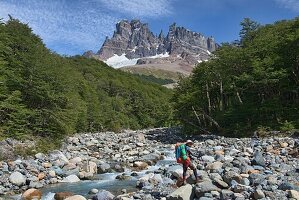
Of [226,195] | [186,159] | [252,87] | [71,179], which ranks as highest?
[252,87]

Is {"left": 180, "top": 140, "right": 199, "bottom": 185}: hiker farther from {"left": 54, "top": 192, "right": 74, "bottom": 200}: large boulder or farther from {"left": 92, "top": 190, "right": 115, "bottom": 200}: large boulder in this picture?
{"left": 54, "top": 192, "right": 74, "bottom": 200}: large boulder

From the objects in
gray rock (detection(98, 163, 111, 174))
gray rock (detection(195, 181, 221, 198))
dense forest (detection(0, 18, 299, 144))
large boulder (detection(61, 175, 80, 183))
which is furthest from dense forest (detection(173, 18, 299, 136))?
gray rock (detection(195, 181, 221, 198))

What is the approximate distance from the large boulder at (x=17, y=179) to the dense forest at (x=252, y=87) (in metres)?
23.5

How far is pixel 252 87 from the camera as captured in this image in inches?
1660

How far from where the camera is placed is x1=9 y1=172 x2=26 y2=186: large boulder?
64.2ft

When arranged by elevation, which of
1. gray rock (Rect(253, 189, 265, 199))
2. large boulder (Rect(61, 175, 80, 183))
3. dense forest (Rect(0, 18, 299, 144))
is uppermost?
dense forest (Rect(0, 18, 299, 144))

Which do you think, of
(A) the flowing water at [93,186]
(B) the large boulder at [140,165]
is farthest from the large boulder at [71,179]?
(B) the large boulder at [140,165]

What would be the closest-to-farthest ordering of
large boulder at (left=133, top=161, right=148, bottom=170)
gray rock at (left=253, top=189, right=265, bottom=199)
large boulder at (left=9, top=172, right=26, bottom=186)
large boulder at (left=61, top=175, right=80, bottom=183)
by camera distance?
gray rock at (left=253, top=189, right=265, bottom=199)
large boulder at (left=9, top=172, right=26, bottom=186)
large boulder at (left=61, top=175, right=80, bottom=183)
large boulder at (left=133, top=161, right=148, bottom=170)

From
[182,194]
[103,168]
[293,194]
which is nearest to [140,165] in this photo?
[103,168]

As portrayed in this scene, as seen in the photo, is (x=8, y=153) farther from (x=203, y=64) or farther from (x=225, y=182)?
(x=203, y=64)

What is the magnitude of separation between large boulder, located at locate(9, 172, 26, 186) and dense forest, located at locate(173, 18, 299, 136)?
2349 cm

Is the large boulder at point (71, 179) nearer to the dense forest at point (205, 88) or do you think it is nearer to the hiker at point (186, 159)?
the hiker at point (186, 159)

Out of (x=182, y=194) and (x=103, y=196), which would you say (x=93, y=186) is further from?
(x=182, y=194)

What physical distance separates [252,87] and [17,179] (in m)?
30.2
